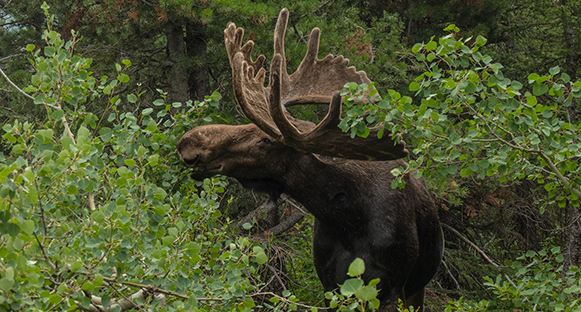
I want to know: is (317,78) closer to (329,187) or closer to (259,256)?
(329,187)

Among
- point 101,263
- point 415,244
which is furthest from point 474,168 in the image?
point 101,263

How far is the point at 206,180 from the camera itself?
315cm

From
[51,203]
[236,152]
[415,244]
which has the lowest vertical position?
[415,244]

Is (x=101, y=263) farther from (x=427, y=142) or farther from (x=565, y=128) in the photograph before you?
(x=565, y=128)

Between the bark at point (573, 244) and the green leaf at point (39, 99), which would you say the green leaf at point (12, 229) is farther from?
the bark at point (573, 244)

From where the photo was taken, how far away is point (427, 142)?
2912 millimetres

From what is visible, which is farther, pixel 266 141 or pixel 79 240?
pixel 266 141

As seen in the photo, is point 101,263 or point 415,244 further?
point 415,244

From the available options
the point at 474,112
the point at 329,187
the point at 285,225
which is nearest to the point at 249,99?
the point at 329,187

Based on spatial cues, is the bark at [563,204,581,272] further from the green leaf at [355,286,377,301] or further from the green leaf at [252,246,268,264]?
the green leaf at [355,286,377,301]

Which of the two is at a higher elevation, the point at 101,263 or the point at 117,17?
the point at 101,263

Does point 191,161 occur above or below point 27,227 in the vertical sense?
below

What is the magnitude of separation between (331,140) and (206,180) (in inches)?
25.1

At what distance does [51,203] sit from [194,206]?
42.2 inches
